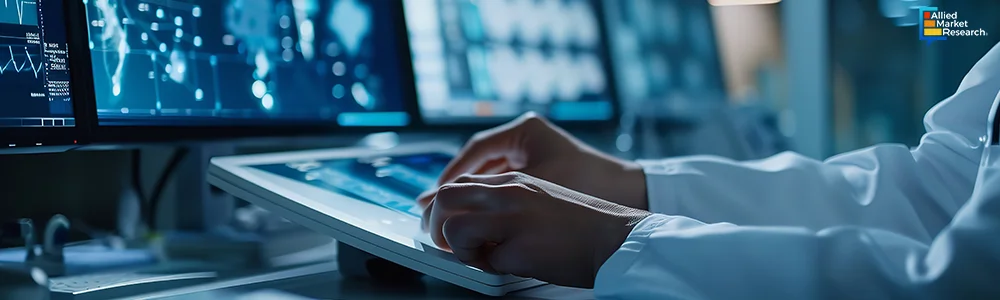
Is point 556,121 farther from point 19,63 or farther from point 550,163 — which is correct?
point 19,63

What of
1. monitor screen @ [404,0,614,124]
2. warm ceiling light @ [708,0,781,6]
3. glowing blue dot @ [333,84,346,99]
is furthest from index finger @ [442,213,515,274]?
warm ceiling light @ [708,0,781,6]

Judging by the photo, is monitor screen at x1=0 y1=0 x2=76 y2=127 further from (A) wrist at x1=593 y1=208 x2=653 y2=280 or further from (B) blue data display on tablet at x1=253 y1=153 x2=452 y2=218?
(A) wrist at x1=593 y1=208 x2=653 y2=280

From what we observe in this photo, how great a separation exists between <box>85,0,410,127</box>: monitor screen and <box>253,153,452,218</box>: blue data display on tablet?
4.6 inches

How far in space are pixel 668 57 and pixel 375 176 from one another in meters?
1.07

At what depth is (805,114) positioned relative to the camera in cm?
148

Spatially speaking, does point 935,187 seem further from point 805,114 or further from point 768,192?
point 805,114

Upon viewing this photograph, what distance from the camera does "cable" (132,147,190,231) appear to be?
94 centimetres

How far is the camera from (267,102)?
89 centimetres

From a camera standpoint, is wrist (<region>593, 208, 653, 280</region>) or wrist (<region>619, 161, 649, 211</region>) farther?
wrist (<region>619, 161, 649, 211</region>)

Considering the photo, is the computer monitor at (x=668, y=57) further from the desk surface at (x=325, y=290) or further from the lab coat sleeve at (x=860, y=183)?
the desk surface at (x=325, y=290)

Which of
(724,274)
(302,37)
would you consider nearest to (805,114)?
(302,37)

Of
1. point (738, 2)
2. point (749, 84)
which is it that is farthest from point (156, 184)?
point (749, 84)

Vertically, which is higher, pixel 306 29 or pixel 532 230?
pixel 306 29

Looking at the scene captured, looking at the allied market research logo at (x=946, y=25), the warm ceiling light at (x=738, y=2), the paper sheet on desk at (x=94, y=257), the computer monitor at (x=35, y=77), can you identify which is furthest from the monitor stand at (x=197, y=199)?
the warm ceiling light at (x=738, y=2)
